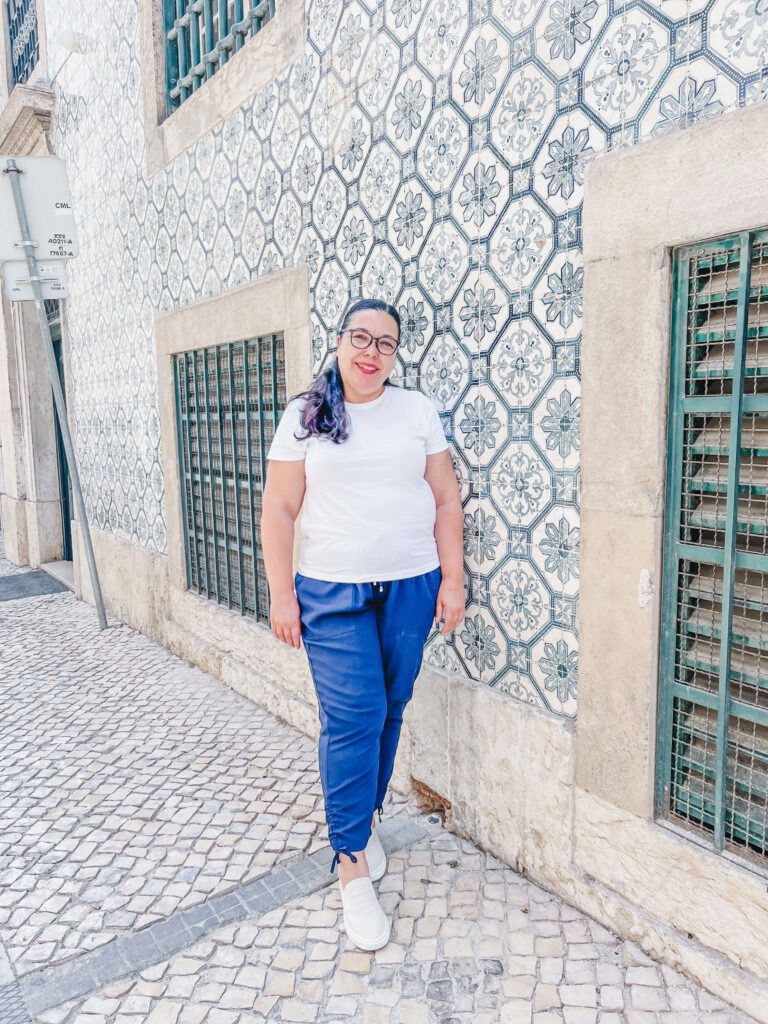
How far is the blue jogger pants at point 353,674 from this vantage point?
237cm

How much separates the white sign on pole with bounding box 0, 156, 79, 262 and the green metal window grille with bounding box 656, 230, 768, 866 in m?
4.86

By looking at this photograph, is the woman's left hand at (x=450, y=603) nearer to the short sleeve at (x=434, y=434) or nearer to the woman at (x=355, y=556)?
the woman at (x=355, y=556)

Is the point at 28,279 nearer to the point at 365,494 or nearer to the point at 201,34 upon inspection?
the point at 201,34

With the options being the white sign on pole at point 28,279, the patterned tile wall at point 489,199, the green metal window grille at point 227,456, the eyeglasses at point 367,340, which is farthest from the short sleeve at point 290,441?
the white sign on pole at point 28,279

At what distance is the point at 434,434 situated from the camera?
2.54 m

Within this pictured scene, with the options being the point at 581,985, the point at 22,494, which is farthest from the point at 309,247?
the point at 22,494

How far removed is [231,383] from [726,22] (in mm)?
3074

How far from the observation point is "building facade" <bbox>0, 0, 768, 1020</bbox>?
1960 millimetres

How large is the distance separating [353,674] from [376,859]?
74 cm

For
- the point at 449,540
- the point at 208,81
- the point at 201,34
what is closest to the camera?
the point at 449,540

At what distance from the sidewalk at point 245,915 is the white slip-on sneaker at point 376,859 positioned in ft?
0.12

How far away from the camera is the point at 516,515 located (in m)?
2.55

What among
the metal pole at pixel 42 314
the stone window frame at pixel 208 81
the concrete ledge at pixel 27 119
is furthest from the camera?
the concrete ledge at pixel 27 119

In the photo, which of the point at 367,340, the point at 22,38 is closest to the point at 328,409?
the point at 367,340
